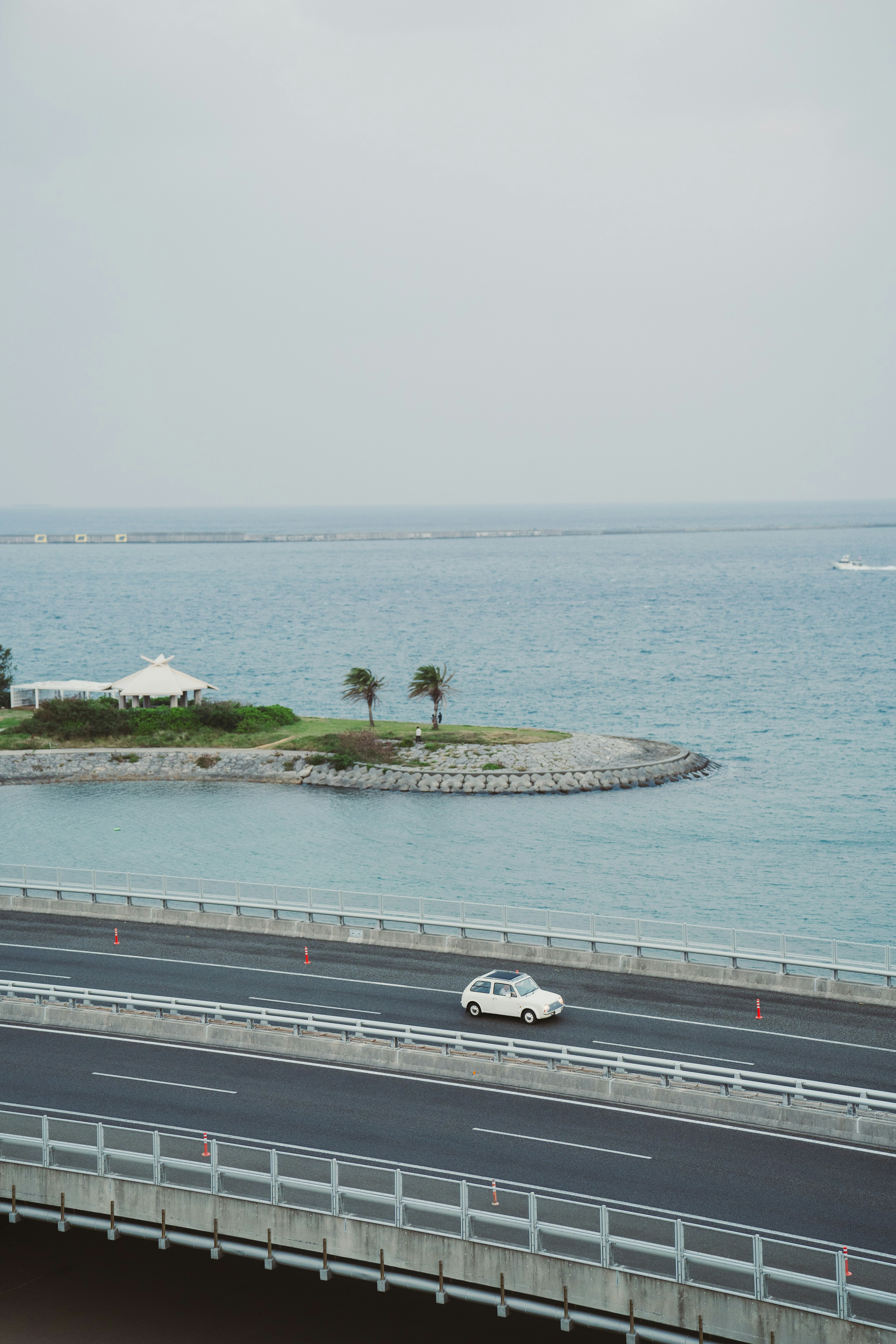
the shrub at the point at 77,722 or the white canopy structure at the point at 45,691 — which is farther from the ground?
the white canopy structure at the point at 45,691

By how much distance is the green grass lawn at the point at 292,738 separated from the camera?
8544cm

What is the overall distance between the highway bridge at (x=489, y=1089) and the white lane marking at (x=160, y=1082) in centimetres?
6

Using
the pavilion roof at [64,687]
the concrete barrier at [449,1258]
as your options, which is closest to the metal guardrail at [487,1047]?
the concrete barrier at [449,1258]

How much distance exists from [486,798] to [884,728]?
39.4 m

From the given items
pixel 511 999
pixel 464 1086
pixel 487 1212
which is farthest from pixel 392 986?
pixel 487 1212

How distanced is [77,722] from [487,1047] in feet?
214

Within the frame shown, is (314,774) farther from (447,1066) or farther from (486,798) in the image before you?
(447,1066)

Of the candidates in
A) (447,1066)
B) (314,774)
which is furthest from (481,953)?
(314,774)

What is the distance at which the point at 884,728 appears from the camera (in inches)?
3952

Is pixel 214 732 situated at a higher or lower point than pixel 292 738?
higher

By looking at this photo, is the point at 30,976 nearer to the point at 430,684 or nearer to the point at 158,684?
the point at 430,684

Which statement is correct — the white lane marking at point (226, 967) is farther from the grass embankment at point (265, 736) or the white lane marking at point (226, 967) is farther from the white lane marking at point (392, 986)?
the grass embankment at point (265, 736)

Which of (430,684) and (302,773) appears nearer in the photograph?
(302,773)

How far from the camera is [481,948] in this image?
36.4 m
